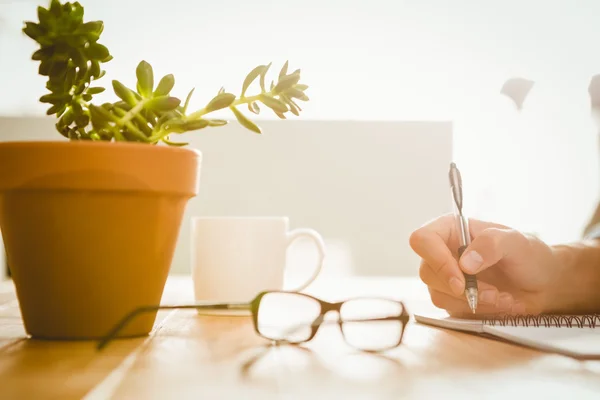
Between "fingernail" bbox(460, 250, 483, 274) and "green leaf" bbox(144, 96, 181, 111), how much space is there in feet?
1.16

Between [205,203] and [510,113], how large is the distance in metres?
1.59

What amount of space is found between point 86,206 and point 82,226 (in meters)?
0.02

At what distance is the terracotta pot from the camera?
19.0 inches

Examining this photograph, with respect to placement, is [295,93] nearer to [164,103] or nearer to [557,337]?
[164,103]

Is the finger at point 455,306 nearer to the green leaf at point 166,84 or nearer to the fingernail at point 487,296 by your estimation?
the fingernail at point 487,296

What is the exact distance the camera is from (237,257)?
2.40 ft

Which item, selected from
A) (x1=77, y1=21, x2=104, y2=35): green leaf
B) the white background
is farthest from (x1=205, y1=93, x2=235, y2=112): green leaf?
the white background

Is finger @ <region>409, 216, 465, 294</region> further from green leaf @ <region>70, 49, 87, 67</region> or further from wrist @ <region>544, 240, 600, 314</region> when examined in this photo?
green leaf @ <region>70, 49, 87, 67</region>

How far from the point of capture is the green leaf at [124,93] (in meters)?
0.53

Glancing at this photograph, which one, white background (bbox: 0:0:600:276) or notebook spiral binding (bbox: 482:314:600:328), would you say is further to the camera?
white background (bbox: 0:0:600:276)

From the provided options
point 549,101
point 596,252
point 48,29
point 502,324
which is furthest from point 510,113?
point 48,29

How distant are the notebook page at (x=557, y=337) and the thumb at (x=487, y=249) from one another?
0.38 feet

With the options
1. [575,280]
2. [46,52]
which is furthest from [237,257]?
[575,280]

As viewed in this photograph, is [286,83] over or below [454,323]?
over
